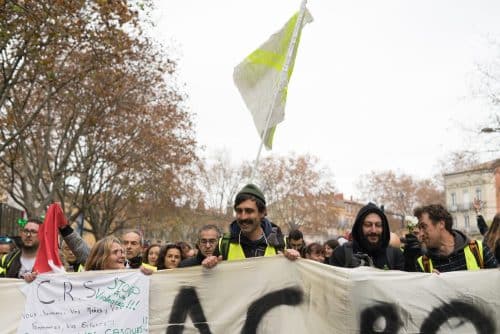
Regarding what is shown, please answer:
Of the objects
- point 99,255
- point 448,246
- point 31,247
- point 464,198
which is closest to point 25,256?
point 31,247

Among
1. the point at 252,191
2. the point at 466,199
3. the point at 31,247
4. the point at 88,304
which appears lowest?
A: the point at 88,304

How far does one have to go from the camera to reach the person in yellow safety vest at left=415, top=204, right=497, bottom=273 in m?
4.25

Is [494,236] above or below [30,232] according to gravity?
below

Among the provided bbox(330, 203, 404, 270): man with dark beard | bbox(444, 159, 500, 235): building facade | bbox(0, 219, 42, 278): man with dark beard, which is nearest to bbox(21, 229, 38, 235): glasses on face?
bbox(0, 219, 42, 278): man with dark beard

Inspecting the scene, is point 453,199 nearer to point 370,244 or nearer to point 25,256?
point 25,256

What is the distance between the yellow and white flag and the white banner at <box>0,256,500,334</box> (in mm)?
1658

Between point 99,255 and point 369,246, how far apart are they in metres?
2.04

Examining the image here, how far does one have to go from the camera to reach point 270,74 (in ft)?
19.8

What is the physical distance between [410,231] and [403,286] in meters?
1.31

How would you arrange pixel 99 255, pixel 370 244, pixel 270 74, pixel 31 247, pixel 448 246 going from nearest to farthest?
A: pixel 448 246, pixel 370 244, pixel 99 255, pixel 31 247, pixel 270 74

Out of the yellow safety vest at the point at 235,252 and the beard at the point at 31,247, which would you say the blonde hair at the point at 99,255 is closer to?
the yellow safety vest at the point at 235,252

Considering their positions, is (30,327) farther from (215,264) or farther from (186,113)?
(186,113)

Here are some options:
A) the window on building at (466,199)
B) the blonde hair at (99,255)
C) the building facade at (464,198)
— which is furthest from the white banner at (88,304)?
the window on building at (466,199)

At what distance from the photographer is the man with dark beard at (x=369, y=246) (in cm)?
434
